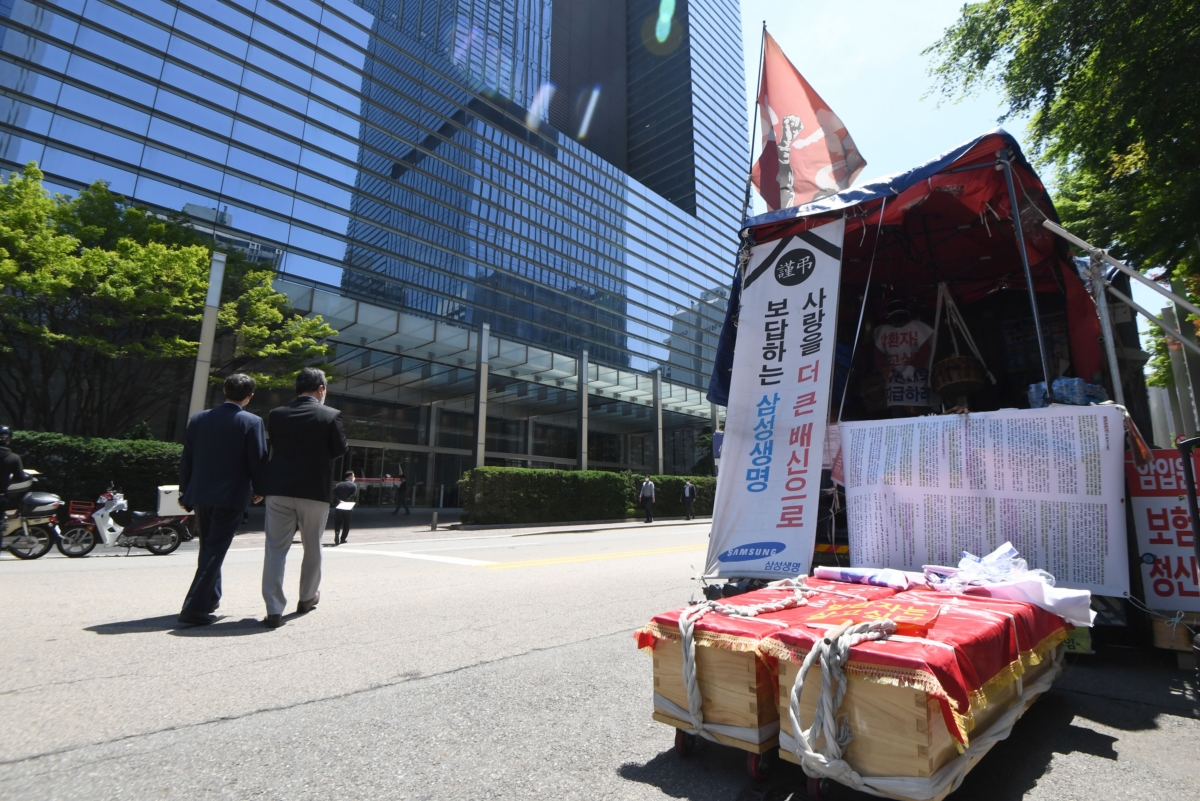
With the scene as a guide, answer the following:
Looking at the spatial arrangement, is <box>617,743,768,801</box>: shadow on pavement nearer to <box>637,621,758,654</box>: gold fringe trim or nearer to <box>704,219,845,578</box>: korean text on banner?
<box>637,621,758,654</box>: gold fringe trim

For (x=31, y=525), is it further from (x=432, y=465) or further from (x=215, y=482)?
(x=432, y=465)

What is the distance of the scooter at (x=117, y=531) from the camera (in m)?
9.84

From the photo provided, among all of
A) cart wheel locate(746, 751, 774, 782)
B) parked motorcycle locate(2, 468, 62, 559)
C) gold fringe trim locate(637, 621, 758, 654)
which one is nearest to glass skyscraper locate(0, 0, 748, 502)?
parked motorcycle locate(2, 468, 62, 559)

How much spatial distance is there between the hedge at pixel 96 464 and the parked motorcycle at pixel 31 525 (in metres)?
2.89

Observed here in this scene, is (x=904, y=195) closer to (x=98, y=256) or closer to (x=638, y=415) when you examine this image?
(x=98, y=256)

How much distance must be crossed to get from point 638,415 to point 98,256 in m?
27.3

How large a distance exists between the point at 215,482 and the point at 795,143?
6.42 metres

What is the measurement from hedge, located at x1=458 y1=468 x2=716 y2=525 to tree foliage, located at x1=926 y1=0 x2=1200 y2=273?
53.7 feet

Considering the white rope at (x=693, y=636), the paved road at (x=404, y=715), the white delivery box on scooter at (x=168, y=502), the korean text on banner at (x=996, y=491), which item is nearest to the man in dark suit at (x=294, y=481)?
the paved road at (x=404, y=715)

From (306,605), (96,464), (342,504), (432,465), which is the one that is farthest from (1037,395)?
(432,465)

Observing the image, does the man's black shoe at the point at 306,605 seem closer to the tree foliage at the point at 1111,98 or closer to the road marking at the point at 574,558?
the road marking at the point at 574,558

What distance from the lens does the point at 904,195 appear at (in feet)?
15.4

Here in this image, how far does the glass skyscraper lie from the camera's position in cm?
2255

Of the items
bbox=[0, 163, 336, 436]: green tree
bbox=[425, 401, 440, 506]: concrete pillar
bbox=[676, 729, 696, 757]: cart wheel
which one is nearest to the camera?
bbox=[676, 729, 696, 757]: cart wheel
